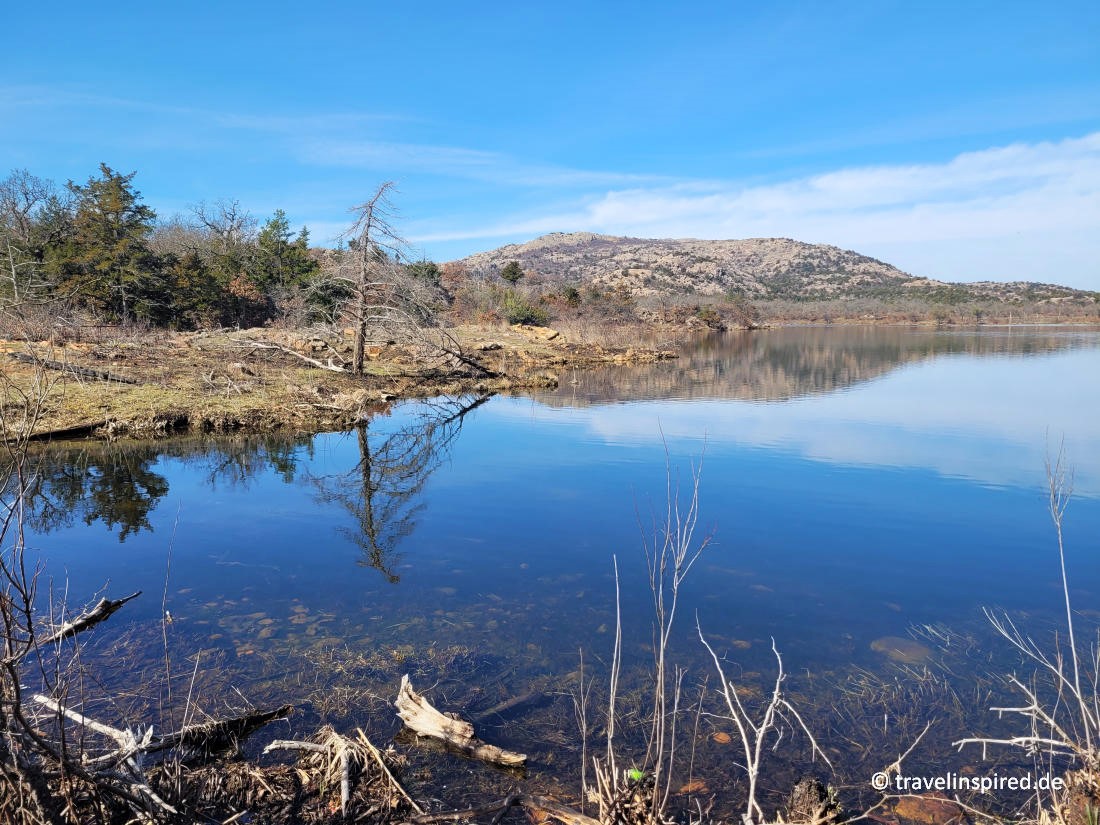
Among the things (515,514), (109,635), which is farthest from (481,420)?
(109,635)

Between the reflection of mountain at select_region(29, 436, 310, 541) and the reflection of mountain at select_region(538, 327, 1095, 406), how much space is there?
32.9 ft

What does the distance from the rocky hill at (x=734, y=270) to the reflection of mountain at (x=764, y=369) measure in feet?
151

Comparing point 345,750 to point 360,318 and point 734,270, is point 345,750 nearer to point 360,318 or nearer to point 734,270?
point 360,318

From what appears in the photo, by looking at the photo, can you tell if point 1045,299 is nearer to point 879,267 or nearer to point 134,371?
point 879,267

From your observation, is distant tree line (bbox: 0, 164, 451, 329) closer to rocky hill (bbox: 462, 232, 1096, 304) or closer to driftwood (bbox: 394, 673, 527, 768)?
driftwood (bbox: 394, 673, 527, 768)

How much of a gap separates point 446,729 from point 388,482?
28.0 feet

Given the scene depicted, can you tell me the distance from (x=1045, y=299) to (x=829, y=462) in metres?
118

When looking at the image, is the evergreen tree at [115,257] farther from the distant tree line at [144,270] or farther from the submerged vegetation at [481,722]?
the submerged vegetation at [481,722]

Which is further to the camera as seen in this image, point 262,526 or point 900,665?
point 262,526

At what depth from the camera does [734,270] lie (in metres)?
149

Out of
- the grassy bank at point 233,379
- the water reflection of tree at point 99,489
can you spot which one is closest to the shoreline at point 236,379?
the grassy bank at point 233,379

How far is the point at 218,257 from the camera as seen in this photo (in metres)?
37.4

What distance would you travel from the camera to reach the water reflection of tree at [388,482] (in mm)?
9852

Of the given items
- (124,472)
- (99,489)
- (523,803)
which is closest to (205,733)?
(523,803)
